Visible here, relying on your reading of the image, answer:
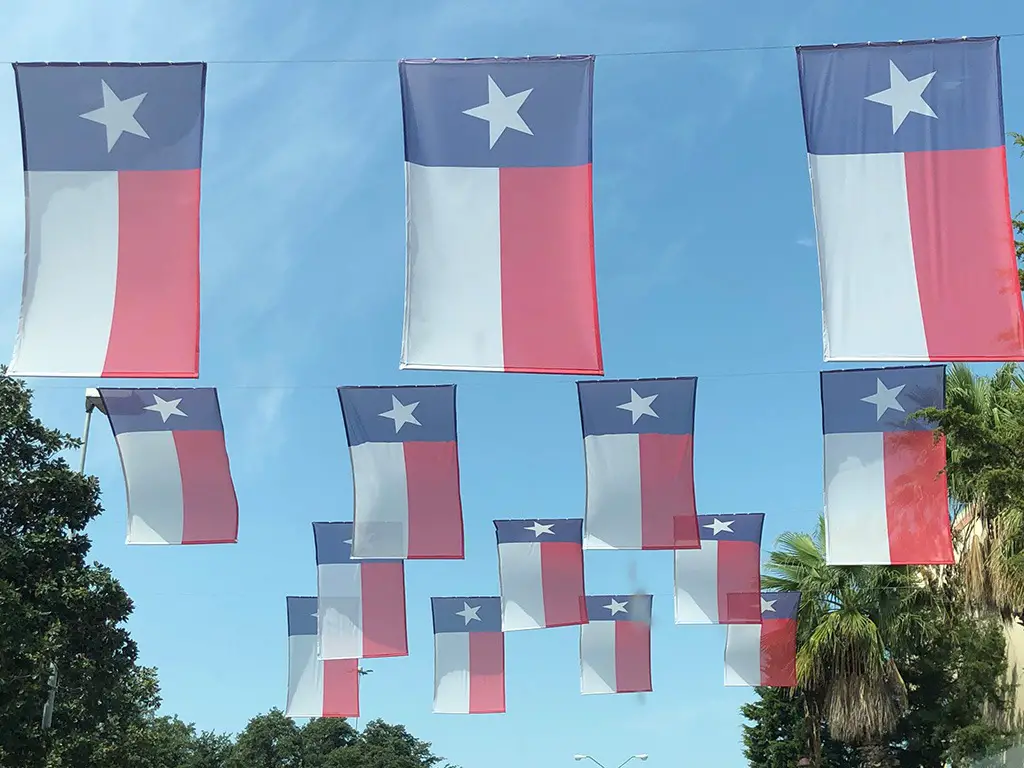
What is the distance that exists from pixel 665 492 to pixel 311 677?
1141cm

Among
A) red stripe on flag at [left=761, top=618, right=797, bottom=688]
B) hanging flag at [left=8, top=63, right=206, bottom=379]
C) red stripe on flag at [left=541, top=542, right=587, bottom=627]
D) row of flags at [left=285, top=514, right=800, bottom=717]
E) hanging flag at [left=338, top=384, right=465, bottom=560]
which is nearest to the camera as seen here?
hanging flag at [left=8, top=63, right=206, bottom=379]

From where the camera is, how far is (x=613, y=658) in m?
24.6

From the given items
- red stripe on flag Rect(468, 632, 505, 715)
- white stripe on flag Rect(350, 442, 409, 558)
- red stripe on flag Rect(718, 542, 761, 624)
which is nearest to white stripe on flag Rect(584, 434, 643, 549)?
white stripe on flag Rect(350, 442, 409, 558)

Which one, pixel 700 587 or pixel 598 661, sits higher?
pixel 700 587

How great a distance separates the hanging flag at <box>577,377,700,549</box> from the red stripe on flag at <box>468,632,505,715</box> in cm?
886

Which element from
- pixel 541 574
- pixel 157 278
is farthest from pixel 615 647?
pixel 157 278

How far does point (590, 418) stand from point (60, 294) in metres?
7.70

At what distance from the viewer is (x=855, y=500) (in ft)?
49.9

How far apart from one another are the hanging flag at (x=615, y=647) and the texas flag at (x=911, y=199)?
13973 millimetres

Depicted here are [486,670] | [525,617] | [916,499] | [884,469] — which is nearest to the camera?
[916,499]

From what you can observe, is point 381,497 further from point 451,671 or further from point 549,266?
point 451,671

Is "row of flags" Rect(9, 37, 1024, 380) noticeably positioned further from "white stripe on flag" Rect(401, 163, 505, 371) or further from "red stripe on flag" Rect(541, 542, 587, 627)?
"red stripe on flag" Rect(541, 542, 587, 627)

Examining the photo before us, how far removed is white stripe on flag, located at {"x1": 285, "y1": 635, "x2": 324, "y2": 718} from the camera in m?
24.8

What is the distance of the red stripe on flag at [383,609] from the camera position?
21.3m
